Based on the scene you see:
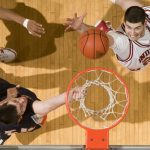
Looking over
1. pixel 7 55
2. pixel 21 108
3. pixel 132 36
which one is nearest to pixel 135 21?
pixel 132 36

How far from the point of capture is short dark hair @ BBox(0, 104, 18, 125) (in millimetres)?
2814

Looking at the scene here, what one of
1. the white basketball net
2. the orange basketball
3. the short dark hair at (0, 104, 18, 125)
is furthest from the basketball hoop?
the short dark hair at (0, 104, 18, 125)

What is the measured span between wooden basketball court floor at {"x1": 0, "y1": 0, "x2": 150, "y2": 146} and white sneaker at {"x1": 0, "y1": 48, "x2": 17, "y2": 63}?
0.09 meters

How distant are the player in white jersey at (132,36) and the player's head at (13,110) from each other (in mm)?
734

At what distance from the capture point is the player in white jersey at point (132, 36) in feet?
9.31

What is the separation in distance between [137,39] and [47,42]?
4.17 feet

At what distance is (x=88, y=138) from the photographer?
2.50m

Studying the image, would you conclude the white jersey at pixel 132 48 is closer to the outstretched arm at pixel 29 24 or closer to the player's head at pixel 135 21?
the player's head at pixel 135 21

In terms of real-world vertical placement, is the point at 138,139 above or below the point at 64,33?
below

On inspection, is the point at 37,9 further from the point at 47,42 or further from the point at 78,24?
the point at 78,24

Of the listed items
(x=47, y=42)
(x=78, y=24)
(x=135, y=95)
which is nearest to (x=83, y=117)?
(x=135, y=95)

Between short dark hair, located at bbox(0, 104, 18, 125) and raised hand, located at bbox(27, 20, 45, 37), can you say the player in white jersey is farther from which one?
short dark hair, located at bbox(0, 104, 18, 125)

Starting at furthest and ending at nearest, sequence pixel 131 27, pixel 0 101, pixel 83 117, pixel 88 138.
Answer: pixel 83 117
pixel 0 101
pixel 131 27
pixel 88 138

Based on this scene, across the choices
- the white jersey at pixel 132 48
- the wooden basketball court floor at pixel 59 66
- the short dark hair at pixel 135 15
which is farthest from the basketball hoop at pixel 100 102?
the short dark hair at pixel 135 15
